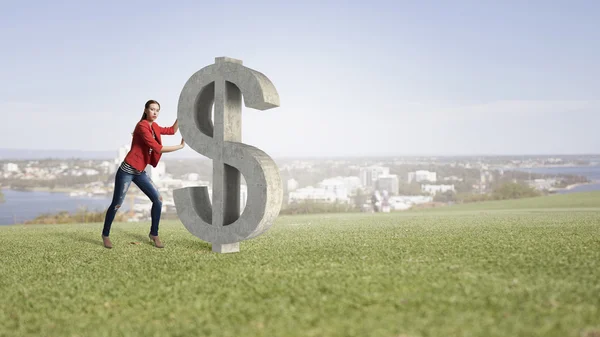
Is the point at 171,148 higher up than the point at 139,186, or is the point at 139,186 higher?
the point at 171,148

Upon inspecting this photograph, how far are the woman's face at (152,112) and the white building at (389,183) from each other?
42.9 m

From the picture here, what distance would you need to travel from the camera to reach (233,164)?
8.52 meters

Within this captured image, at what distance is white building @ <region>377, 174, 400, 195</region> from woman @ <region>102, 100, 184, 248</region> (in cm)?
4267

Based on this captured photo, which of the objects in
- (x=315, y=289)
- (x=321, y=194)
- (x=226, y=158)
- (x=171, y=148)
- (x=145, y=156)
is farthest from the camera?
(x=321, y=194)

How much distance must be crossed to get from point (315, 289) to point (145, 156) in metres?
4.97

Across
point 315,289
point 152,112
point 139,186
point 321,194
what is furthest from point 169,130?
point 321,194

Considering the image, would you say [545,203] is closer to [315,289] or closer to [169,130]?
[169,130]

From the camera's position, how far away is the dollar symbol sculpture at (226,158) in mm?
8180

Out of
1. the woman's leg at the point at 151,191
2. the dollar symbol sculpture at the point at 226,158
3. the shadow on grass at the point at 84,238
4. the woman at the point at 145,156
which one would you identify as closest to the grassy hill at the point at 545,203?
the shadow on grass at the point at 84,238

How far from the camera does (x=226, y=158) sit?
8602mm

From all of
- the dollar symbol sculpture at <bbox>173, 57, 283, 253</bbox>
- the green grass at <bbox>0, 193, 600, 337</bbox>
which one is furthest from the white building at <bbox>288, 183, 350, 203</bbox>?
the green grass at <bbox>0, 193, 600, 337</bbox>

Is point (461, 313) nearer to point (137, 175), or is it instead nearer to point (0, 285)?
point (0, 285)

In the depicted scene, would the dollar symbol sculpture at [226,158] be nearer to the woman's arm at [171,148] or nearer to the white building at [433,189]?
the woman's arm at [171,148]

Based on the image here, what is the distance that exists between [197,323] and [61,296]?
2219 millimetres
